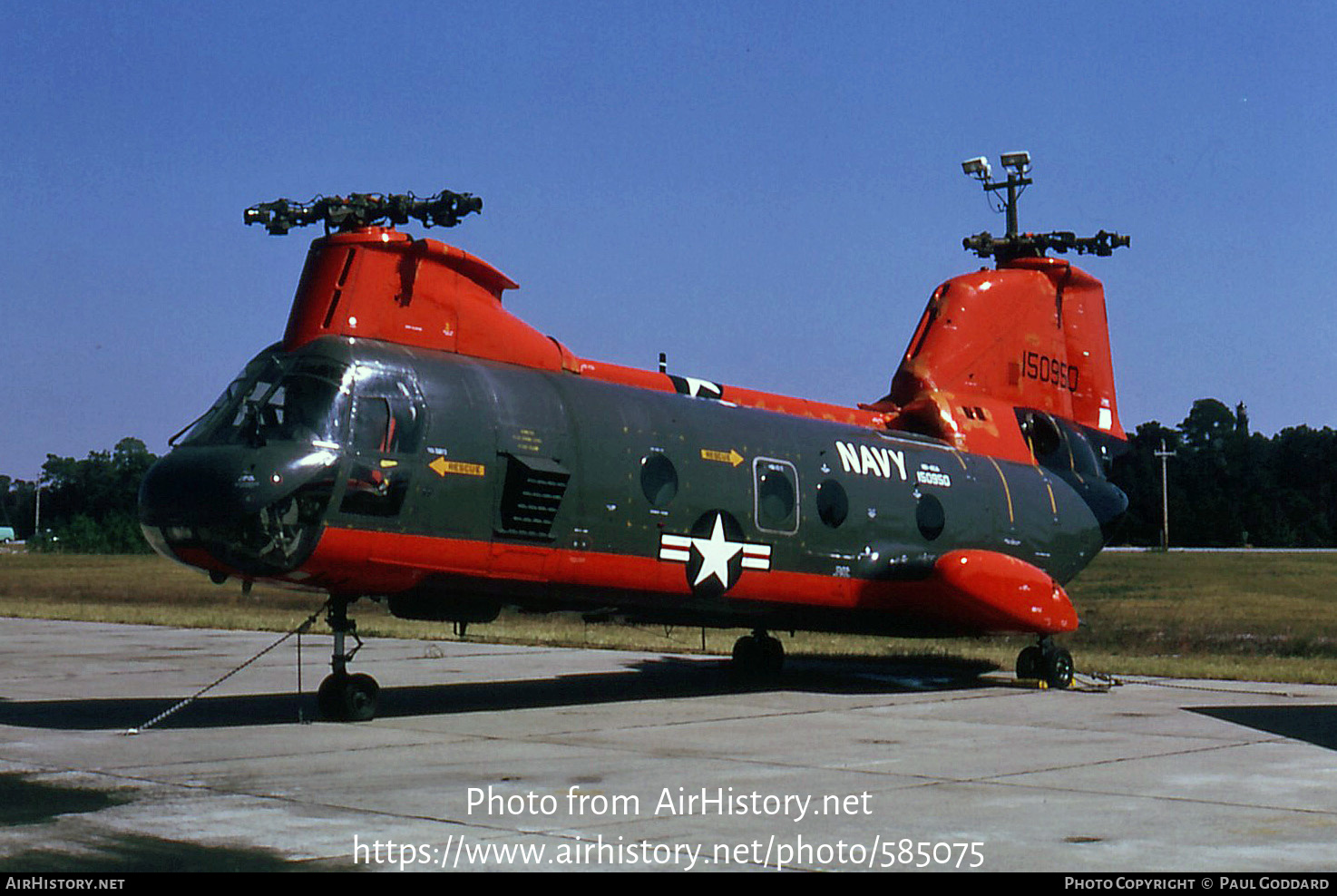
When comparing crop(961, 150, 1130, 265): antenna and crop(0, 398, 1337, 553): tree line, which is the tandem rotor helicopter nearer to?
crop(961, 150, 1130, 265): antenna

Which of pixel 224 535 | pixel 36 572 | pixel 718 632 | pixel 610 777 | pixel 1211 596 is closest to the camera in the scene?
pixel 610 777

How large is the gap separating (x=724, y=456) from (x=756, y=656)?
496cm

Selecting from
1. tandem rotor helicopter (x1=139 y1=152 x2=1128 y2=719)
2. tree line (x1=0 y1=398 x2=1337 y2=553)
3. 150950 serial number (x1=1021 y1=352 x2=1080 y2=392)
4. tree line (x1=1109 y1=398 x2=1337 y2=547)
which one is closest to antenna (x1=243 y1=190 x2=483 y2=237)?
tandem rotor helicopter (x1=139 y1=152 x2=1128 y2=719)

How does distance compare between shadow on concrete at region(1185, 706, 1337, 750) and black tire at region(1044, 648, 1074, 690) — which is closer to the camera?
shadow on concrete at region(1185, 706, 1337, 750)

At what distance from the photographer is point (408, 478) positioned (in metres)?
14.0

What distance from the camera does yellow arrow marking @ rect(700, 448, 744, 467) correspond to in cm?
1717

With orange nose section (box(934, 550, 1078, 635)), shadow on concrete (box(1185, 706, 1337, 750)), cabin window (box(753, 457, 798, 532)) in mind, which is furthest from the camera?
orange nose section (box(934, 550, 1078, 635))

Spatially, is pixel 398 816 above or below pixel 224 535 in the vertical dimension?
below

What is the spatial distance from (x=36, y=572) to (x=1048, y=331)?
5581cm

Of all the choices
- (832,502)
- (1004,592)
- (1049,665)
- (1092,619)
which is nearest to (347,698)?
(832,502)

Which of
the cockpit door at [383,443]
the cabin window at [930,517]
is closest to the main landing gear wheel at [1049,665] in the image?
the cabin window at [930,517]

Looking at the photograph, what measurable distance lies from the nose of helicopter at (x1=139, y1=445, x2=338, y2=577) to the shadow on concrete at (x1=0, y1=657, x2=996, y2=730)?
218 cm
